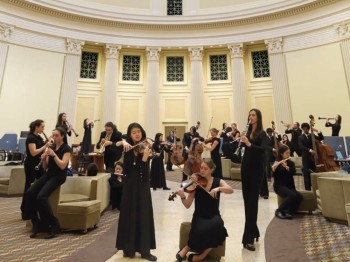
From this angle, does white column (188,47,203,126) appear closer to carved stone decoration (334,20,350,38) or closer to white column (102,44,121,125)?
white column (102,44,121,125)

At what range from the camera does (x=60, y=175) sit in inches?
137

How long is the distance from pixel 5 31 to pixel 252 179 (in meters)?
15.2

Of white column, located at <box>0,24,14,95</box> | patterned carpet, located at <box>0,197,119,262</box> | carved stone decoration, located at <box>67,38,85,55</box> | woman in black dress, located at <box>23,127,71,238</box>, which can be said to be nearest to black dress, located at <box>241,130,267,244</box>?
patterned carpet, located at <box>0,197,119,262</box>

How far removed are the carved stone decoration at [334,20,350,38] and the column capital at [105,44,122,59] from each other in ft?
42.0

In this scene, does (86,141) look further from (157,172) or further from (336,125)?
(336,125)

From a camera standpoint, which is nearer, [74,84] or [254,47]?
[74,84]

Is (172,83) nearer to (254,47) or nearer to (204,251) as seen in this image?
(254,47)

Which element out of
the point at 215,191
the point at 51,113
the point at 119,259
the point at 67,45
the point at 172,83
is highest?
the point at 67,45

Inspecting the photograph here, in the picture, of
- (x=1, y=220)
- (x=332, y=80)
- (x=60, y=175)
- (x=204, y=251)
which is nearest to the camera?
(x=204, y=251)

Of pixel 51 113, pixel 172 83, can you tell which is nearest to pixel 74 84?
pixel 51 113

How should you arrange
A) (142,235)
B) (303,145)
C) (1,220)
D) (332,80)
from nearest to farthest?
(142,235)
(1,220)
(303,145)
(332,80)

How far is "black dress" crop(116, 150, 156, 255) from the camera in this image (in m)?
2.65

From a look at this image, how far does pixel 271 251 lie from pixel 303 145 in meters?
3.66

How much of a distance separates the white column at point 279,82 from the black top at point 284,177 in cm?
1013
